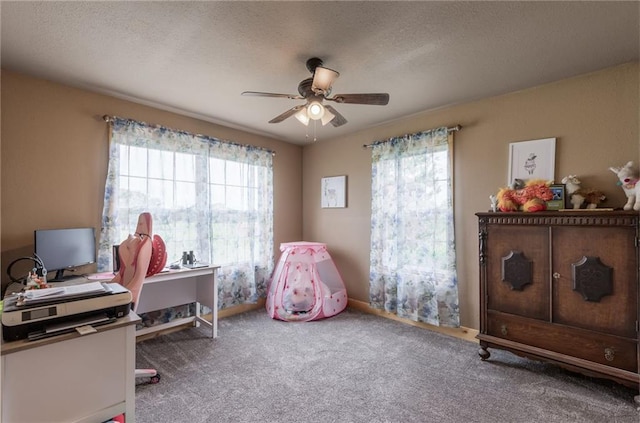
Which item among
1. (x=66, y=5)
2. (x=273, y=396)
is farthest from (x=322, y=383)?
(x=66, y=5)

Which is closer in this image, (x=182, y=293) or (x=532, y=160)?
(x=532, y=160)

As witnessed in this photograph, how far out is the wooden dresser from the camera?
2049 millimetres

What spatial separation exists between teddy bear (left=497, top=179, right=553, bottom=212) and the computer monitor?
12.1 feet

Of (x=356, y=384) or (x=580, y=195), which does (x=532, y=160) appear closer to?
(x=580, y=195)

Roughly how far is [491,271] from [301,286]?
2235 millimetres

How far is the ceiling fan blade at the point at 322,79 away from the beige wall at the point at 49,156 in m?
2.16

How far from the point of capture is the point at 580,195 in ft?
7.89

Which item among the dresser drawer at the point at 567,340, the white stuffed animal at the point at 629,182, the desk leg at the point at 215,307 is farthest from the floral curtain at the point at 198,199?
the white stuffed animal at the point at 629,182

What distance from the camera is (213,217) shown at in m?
3.70

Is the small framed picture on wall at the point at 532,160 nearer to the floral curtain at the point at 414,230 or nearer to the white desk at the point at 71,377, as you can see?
the floral curtain at the point at 414,230

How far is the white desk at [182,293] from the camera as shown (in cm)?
299

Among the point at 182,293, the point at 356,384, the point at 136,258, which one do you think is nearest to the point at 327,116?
the point at 136,258

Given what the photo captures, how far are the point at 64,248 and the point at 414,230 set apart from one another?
3.38 m

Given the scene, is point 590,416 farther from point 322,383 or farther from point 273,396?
point 273,396
